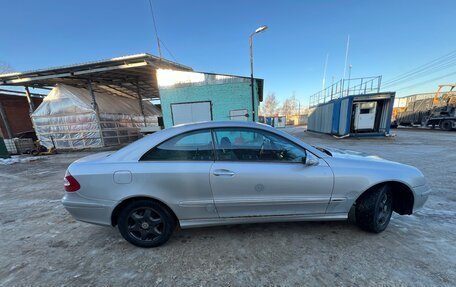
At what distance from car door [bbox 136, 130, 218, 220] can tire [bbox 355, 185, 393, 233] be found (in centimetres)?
193

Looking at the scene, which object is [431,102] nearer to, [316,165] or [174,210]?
[316,165]

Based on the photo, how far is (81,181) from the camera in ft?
7.09

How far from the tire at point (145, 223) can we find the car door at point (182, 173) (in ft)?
0.57

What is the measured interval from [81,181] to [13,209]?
3.19 meters

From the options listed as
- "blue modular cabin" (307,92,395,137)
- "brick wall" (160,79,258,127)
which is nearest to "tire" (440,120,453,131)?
"blue modular cabin" (307,92,395,137)

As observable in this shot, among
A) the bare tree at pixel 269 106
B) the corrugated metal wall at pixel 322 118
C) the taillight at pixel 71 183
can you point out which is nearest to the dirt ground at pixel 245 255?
the taillight at pixel 71 183

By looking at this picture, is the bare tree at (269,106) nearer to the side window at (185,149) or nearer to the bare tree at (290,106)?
the bare tree at (290,106)

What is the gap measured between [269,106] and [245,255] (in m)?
66.2

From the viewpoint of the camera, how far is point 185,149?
2.28 meters

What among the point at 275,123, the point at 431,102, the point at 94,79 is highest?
the point at 94,79

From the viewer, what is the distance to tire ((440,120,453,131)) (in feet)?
57.0

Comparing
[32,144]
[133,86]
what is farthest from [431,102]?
[32,144]

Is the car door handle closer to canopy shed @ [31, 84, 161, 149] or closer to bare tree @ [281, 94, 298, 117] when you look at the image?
canopy shed @ [31, 84, 161, 149]

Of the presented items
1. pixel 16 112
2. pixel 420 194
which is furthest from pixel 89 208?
pixel 16 112
